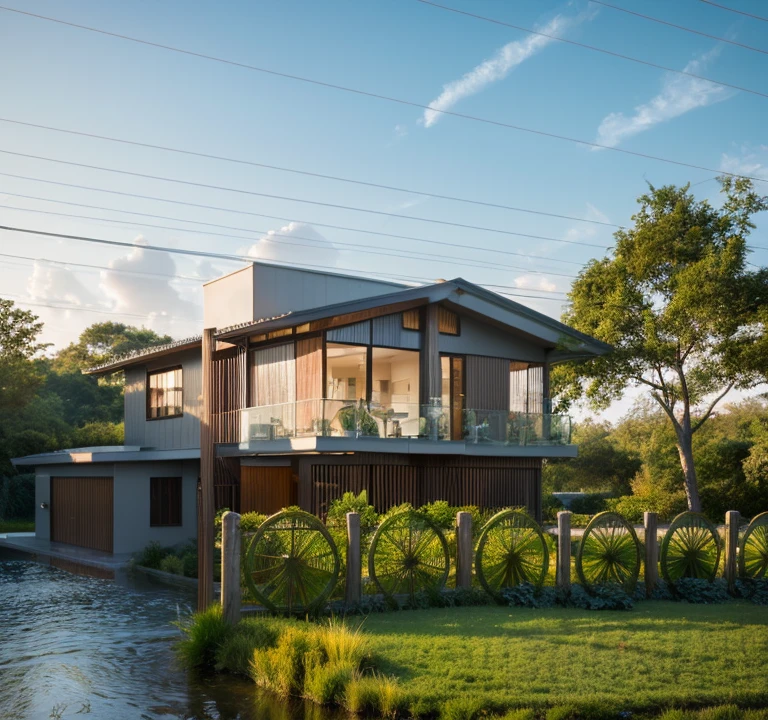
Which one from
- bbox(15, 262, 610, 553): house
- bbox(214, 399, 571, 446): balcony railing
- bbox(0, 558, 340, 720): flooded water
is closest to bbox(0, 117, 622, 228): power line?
bbox(15, 262, 610, 553): house

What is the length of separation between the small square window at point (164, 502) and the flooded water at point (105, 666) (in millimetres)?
8391

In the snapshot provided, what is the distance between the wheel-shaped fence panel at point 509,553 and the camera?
1479 cm

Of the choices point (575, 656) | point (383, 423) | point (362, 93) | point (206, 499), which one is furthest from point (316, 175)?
point (575, 656)

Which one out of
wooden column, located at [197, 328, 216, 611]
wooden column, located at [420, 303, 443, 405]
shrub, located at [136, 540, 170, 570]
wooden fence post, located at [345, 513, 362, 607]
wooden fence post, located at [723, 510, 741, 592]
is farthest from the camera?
wooden column, located at [420, 303, 443, 405]

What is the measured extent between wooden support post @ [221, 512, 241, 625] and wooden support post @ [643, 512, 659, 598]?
300 inches

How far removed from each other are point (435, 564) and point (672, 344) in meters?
20.7

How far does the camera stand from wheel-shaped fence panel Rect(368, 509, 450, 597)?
45.9ft

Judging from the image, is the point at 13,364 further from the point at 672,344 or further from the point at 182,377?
the point at 672,344

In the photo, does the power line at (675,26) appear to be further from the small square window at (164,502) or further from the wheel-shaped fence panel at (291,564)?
the small square window at (164,502)

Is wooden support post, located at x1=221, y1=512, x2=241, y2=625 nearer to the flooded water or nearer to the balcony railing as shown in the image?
the flooded water

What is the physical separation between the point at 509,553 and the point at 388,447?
753 cm

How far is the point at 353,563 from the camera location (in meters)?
13.6

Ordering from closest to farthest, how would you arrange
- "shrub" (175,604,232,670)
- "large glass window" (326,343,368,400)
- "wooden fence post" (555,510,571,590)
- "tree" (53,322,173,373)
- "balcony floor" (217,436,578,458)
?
"shrub" (175,604,232,670)
"wooden fence post" (555,510,571,590)
"balcony floor" (217,436,578,458)
"large glass window" (326,343,368,400)
"tree" (53,322,173,373)

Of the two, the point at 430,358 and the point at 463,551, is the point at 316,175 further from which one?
the point at 463,551
